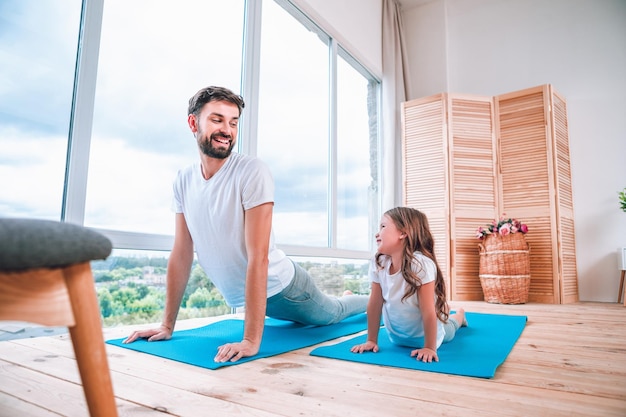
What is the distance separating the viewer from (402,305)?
1539 millimetres

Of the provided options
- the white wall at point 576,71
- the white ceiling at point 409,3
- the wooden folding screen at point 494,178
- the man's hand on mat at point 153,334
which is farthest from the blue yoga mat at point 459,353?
the white ceiling at point 409,3

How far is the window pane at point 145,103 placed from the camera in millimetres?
2035

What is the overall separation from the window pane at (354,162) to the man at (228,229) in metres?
2.20

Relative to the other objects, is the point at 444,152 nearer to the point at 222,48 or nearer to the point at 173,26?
the point at 222,48

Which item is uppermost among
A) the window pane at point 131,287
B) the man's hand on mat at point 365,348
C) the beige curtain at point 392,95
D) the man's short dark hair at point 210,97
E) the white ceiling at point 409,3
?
the white ceiling at point 409,3

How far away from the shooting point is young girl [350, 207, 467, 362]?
57.9 inches

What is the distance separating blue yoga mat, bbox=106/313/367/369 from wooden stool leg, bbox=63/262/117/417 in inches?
27.9

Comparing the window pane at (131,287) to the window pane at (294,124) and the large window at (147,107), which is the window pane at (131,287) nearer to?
the large window at (147,107)

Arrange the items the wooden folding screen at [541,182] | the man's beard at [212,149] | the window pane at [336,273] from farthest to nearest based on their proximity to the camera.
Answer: the wooden folding screen at [541,182] → the window pane at [336,273] → the man's beard at [212,149]

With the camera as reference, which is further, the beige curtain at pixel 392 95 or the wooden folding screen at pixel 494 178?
the beige curtain at pixel 392 95

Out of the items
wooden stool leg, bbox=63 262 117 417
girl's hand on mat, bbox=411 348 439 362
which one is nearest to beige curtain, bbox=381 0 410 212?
girl's hand on mat, bbox=411 348 439 362

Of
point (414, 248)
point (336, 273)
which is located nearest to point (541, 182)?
point (336, 273)

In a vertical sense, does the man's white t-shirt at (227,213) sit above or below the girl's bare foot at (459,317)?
above

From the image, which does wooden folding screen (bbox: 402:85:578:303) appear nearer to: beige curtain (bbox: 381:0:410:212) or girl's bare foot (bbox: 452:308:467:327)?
beige curtain (bbox: 381:0:410:212)
